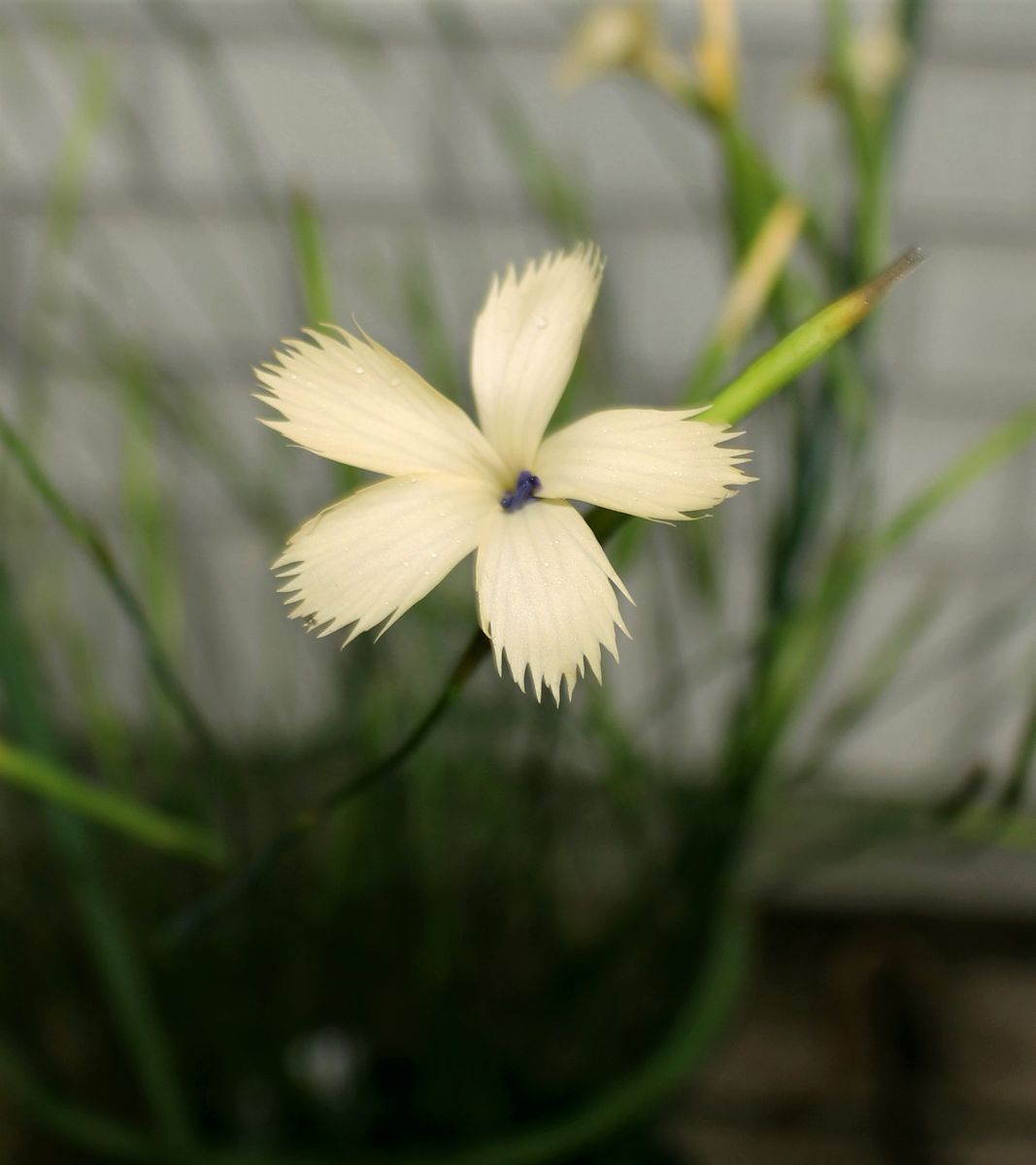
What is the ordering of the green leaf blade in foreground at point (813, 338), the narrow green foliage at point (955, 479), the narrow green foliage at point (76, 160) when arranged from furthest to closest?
the narrow green foliage at point (76, 160), the narrow green foliage at point (955, 479), the green leaf blade in foreground at point (813, 338)

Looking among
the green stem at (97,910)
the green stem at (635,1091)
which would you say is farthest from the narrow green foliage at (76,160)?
the green stem at (635,1091)

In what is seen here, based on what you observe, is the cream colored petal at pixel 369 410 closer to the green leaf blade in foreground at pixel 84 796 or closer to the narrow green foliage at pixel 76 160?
the green leaf blade in foreground at pixel 84 796

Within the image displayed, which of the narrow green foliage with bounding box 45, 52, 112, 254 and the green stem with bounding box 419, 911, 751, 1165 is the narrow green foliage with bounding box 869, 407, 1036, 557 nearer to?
the green stem with bounding box 419, 911, 751, 1165

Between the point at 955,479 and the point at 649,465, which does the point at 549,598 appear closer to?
the point at 649,465

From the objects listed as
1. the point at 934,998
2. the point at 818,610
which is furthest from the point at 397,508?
the point at 934,998

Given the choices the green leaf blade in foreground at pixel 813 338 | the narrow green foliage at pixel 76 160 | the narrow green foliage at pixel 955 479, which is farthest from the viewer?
the narrow green foliage at pixel 76 160

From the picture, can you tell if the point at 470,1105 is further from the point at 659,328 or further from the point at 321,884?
the point at 659,328

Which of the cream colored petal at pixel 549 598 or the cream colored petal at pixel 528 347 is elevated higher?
the cream colored petal at pixel 528 347

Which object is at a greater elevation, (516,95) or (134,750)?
(516,95)

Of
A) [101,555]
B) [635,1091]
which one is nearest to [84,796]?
[101,555]
